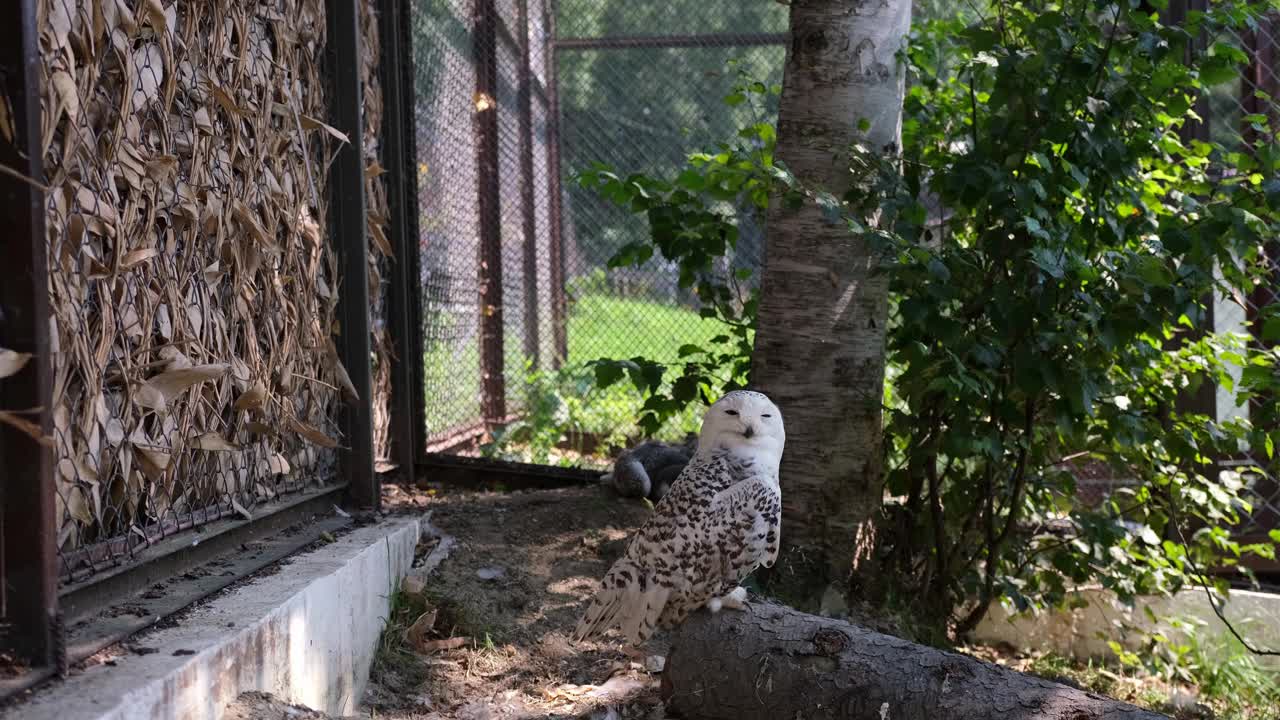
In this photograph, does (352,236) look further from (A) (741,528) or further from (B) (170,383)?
(A) (741,528)

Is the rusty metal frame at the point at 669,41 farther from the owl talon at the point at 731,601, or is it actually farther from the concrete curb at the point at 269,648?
the owl talon at the point at 731,601

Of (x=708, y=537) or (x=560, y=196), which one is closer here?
(x=708, y=537)

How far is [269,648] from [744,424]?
4.75 ft

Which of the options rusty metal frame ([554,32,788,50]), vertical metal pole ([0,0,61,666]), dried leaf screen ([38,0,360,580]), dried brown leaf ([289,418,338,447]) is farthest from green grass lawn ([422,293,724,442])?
vertical metal pole ([0,0,61,666])

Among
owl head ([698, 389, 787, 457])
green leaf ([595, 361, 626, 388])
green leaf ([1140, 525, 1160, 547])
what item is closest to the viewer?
owl head ([698, 389, 787, 457])

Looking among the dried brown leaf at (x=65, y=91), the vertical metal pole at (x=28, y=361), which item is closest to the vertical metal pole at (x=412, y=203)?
the dried brown leaf at (x=65, y=91)

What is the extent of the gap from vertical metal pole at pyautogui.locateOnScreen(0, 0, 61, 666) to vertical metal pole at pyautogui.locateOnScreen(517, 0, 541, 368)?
12.8 feet

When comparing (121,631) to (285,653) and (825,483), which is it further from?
(825,483)

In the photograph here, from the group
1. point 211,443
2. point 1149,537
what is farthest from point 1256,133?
point 211,443

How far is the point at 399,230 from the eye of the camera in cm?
478

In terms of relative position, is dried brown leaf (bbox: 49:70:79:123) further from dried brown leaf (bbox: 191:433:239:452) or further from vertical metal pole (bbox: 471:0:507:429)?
vertical metal pole (bbox: 471:0:507:429)

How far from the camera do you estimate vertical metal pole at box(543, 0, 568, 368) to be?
18.4 ft

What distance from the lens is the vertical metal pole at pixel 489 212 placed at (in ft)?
18.1

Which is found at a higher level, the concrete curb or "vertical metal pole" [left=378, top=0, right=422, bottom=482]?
"vertical metal pole" [left=378, top=0, right=422, bottom=482]
